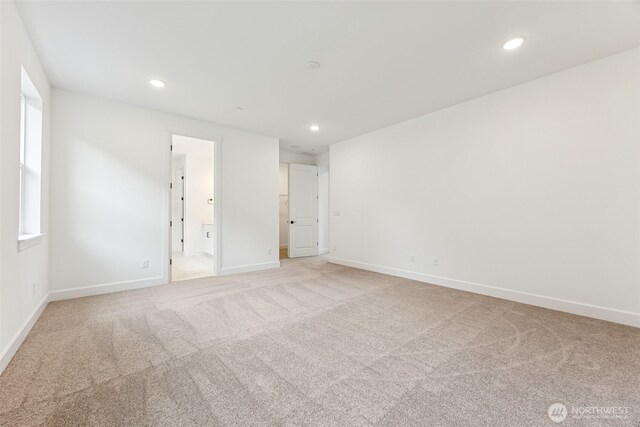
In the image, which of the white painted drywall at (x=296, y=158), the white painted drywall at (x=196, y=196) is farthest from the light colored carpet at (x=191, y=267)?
the white painted drywall at (x=296, y=158)

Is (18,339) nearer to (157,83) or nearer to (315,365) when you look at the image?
(315,365)

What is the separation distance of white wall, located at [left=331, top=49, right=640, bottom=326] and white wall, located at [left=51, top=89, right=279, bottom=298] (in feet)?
11.7

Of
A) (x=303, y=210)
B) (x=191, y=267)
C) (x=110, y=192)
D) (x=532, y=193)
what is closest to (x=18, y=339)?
(x=110, y=192)

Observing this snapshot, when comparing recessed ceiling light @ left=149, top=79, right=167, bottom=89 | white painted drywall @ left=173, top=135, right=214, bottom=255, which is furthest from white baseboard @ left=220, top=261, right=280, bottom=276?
recessed ceiling light @ left=149, top=79, right=167, bottom=89

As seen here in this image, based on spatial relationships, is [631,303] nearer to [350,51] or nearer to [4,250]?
[350,51]

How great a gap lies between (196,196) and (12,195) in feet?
16.9

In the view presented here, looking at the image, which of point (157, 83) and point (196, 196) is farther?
point (196, 196)

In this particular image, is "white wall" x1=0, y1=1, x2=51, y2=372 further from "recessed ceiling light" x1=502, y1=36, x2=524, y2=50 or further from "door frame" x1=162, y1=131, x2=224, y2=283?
"recessed ceiling light" x1=502, y1=36, x2=524, y2=50

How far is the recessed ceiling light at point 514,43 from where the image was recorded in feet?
7.54

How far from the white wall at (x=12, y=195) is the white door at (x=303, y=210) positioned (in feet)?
14.6

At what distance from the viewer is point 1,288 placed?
176 cm

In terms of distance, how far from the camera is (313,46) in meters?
2.39

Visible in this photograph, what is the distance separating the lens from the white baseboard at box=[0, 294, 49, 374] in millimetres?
1771

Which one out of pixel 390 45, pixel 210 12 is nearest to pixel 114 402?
pixel 210 12
